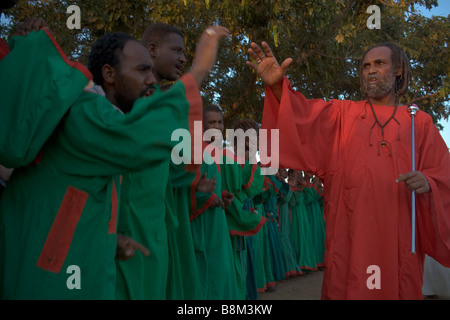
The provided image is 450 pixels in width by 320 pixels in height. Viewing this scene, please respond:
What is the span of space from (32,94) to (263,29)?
802 cm

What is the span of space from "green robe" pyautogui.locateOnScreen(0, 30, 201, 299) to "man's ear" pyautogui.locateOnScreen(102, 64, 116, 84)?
0.50 meters

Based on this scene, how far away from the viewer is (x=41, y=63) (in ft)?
7.39

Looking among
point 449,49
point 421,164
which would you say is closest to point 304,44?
point 449,49

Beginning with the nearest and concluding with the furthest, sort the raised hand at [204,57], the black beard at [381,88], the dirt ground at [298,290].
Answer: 1. the raised hand at [204,57]
2. the black beard at [381,88]
3. the dirt ground at [298,290]

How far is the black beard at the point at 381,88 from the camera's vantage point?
4.43 meters

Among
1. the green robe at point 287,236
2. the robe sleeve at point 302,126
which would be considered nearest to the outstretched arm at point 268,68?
the robe sleeve at point 302,126

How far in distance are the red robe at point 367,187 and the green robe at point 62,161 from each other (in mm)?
2048

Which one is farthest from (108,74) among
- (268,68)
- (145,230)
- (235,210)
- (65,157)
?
(235,210)

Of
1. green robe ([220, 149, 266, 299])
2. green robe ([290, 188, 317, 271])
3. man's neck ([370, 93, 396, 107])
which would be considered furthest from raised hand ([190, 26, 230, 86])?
green robe ([290, 188, 317, 271])

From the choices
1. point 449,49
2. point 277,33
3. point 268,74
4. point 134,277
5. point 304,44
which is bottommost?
point 134,277

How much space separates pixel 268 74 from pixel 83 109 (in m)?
2.06

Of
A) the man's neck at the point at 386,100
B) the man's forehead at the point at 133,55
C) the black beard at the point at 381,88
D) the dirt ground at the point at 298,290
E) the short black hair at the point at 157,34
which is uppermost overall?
the short black hair at the point at 157,34

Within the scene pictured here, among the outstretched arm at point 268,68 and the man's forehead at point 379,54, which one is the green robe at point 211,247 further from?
the man's forehead at point 379,54

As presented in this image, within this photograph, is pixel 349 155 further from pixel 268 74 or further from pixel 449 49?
pixel 449 49
